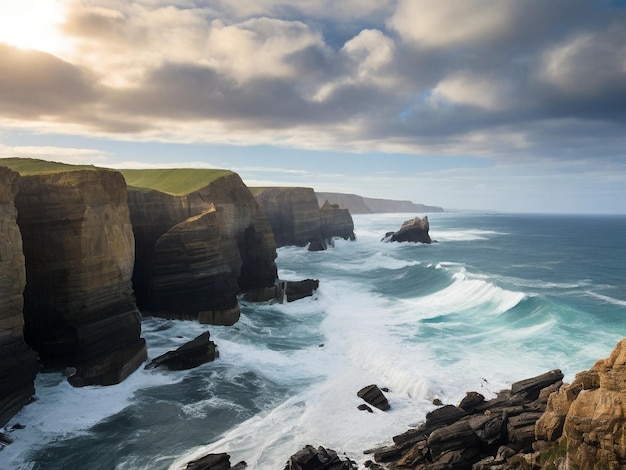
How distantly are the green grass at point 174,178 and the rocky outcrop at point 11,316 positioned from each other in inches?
906

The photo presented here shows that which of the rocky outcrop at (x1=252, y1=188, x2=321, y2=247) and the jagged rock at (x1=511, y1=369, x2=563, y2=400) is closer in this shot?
the jagged rock at (x1=511, y1=369, x2=563, y2=400)

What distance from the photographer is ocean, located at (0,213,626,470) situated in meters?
15.8

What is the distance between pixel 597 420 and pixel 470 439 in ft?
14.2

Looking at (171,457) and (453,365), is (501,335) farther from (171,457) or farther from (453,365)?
(171,457)

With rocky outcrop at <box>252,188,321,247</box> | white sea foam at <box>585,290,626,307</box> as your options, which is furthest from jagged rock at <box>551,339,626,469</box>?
rocky outcrop at <box>252,188,321,247</box>

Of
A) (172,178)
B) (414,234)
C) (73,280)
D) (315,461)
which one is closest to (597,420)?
(315,461)

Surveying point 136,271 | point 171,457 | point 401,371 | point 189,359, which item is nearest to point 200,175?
point 136,271

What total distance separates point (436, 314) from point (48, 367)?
26.4 metres

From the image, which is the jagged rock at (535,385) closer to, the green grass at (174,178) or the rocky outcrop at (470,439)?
the rocky outcrop at (470,439)

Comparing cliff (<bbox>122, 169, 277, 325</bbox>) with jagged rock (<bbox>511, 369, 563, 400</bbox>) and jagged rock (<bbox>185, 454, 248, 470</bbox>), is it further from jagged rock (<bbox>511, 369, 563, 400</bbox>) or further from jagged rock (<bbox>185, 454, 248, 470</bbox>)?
jagged rock (<bbox>511, 369, 563, 400</bbox>)

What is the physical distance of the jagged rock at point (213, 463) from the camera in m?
13.9

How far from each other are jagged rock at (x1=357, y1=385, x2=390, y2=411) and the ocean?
0.35 metres

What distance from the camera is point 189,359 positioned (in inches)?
904

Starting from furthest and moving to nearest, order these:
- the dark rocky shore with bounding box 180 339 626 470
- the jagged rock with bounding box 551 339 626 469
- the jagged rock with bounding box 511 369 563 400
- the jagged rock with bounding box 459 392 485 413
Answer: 1. the jagged rock with bounding box 511 369 563 400
2. the jagged rock with bounding box 459 392 485 413
3. the dark rocky shore with bounding box 180 339 626 470
4. the jagged rock with bounding box 551 339 626 469
